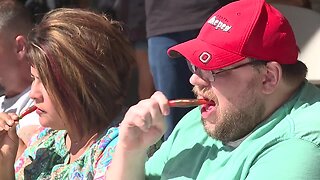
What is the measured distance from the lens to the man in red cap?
1.89m

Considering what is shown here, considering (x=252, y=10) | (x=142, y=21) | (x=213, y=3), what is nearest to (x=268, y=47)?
(x=252, y=10)

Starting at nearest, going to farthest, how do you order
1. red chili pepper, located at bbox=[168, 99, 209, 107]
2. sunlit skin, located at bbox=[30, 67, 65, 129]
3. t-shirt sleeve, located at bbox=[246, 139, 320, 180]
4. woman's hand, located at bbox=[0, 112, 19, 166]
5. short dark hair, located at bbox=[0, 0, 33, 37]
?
1. t-shirt sleeve, located at bbox=[246, 139, 320, 180]
2. red chili pepper, located at bbox=[168, 99, 209, 107]
3. sunlit skin, located at bbox=[30, 67, 65, 129]
4. woman's hand, located at bbox=[0, 112, 19, 166]
5. short dark hair, located at bbox=[0, 0, 33, 37]

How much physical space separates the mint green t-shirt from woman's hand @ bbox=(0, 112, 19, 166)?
2.95 ft

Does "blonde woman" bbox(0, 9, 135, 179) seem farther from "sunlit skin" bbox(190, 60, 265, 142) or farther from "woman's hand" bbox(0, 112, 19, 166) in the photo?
"sunlit skin" bbox(190, 60, 265, 142)

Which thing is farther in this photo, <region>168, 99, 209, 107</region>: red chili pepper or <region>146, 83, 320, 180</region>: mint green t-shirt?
<region>168, 99, 209, 107</region>: red chili pepper

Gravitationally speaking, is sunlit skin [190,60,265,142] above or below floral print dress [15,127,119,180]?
above

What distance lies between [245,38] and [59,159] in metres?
1.01

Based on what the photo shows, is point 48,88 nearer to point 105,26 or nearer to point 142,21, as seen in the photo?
point 105,26

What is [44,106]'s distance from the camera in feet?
8.29

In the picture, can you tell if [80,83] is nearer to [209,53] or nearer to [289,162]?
[209,53]

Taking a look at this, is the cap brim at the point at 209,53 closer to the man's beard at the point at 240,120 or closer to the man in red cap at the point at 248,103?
the man in red cap at the point at 248,103

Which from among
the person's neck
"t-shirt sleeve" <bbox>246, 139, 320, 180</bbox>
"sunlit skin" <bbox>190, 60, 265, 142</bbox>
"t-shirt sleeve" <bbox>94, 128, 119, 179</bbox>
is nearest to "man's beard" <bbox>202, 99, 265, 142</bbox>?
"sunlit skin" <bbox>190, 60, 265, 142</bbox>

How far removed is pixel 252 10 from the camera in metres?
2.02

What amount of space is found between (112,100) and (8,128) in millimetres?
614
